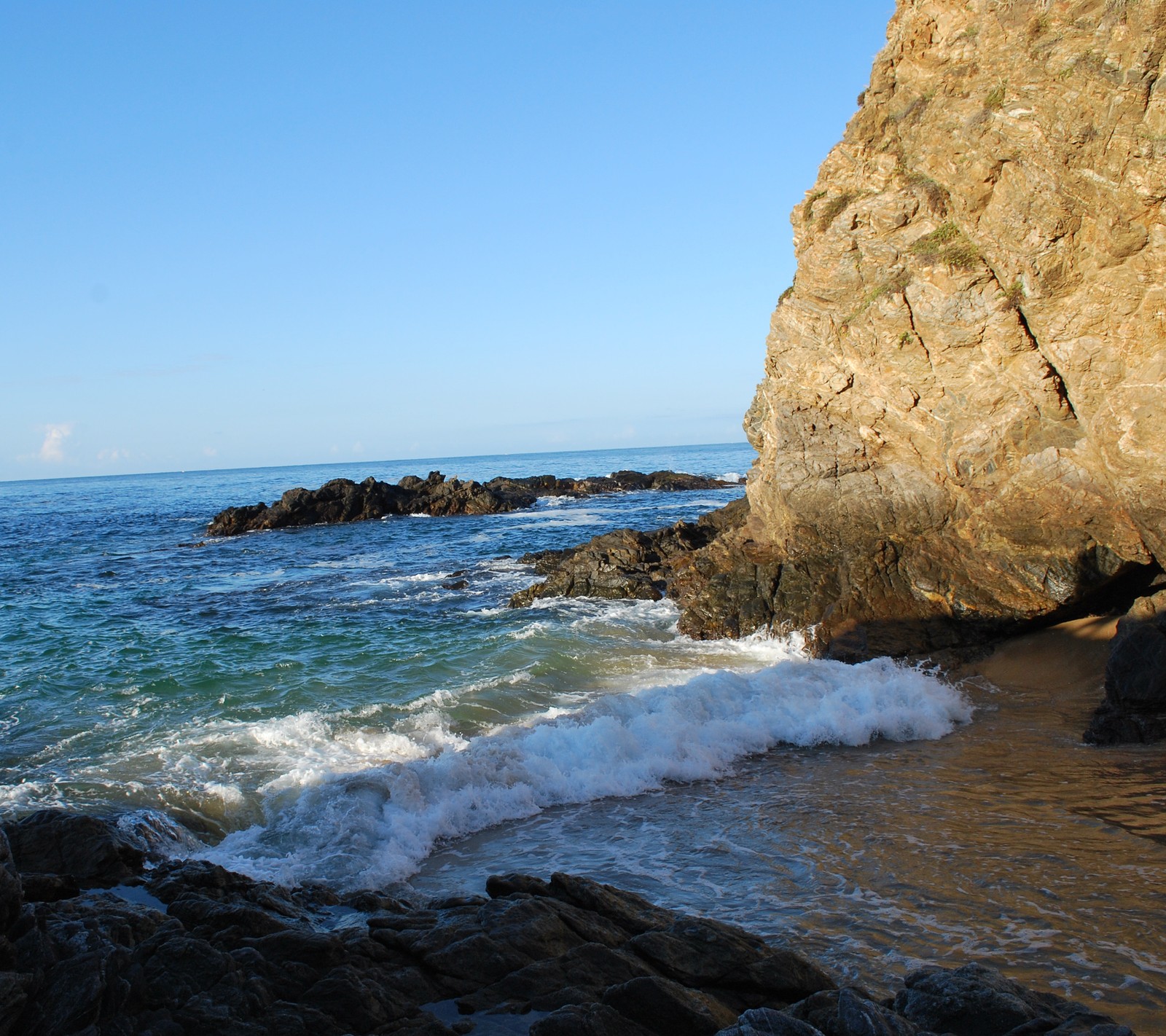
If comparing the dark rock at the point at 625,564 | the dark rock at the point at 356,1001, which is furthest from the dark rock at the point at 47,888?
the dark rock at the point at 625,564

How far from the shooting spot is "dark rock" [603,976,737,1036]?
14.9ft

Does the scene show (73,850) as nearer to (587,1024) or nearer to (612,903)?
(612,903)

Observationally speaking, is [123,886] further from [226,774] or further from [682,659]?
[682,659]

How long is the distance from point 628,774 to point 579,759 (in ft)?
2.10

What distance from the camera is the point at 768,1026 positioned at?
4.21 m

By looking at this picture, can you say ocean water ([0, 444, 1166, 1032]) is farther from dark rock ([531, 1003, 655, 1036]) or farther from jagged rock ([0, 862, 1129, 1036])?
dark rock ([531, 1003, 655, 1036])

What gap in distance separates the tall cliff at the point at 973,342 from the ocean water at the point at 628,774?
202 centimetres

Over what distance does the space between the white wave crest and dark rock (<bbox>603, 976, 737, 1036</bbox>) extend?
3.73m

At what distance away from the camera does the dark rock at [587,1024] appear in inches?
175

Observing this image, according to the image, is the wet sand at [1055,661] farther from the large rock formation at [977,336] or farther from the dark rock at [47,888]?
the dark rock at [47,888]

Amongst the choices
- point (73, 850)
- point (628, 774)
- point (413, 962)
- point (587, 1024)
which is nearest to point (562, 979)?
point (587, 1024)

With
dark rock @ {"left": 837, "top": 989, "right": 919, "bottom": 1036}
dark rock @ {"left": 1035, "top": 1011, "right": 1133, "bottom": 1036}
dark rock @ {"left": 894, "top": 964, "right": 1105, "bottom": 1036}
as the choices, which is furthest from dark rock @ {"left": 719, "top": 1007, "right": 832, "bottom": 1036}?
dark rock @ {"left": 1035, "top": 1011, "right": 1133, "bottom": 1036}

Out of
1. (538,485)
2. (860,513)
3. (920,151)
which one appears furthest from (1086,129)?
(538,485)

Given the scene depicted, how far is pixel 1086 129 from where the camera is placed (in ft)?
33.2
